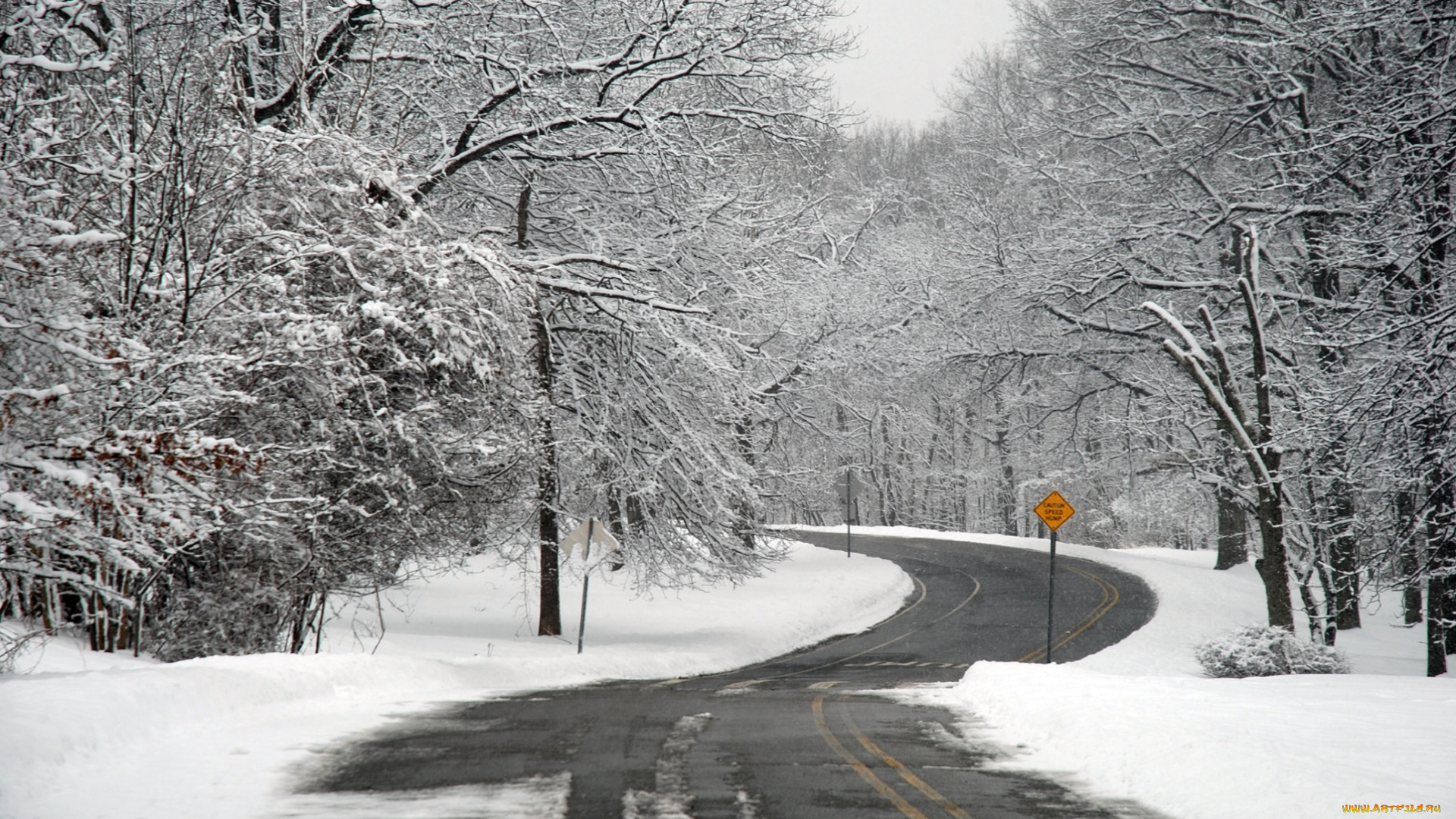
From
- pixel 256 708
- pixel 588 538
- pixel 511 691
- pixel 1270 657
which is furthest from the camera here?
pixel 1270 657

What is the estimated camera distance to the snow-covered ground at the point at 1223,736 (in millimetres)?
7043

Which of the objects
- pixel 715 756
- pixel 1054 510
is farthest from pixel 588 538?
pixel 715 756

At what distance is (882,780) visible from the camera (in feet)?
25.3

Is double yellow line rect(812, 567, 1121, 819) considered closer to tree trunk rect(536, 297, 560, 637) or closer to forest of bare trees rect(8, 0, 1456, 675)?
forest of bare trees rect(8, 0, 1456, 675)

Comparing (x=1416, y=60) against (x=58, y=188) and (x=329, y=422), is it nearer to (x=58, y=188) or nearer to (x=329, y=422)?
(x=329, y=422)

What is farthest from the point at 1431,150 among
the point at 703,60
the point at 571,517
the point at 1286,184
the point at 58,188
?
the point at 58,188

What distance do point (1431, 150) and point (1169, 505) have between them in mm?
25882

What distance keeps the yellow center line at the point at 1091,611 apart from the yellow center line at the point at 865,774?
12.3 metres

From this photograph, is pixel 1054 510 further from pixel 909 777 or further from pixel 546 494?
pixel 909 777

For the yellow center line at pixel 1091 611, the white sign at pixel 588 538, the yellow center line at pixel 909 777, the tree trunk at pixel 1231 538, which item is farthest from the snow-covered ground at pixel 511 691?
the tree trunk at pixel 1231 538

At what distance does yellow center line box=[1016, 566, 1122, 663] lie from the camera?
22.3 meters

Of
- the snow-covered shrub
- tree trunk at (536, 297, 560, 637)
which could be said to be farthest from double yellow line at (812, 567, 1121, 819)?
the snow-covered shrub

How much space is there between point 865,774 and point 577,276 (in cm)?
1340

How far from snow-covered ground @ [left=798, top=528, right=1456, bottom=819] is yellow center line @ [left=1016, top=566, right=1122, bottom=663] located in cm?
845
